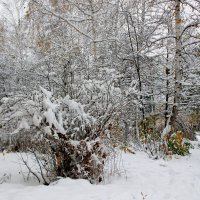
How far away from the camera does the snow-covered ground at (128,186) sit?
149 inches

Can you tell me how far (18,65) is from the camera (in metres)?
16.3

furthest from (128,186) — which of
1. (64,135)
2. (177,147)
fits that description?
(177,147)

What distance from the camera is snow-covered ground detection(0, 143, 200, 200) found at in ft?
12.5

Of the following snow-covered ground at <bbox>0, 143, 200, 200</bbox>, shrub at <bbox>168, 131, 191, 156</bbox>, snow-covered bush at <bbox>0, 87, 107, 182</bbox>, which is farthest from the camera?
shrub at <bbox>168, 131, 191, 156</bbox>

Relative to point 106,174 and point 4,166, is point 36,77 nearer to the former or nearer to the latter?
point 4,166

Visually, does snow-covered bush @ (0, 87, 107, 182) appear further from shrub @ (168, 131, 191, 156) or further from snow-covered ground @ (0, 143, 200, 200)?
shrub @ (168, 131, 191, 156)

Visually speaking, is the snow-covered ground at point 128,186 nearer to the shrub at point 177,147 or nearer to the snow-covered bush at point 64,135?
the snow-covered bush at point 64,135

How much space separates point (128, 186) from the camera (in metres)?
4.43

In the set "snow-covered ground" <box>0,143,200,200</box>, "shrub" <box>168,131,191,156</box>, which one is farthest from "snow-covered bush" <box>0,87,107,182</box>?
"shrub" <box>168,131,191,156</box>

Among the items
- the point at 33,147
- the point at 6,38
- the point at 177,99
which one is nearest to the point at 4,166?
the point at 33,147

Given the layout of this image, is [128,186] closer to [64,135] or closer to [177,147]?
[64,135]

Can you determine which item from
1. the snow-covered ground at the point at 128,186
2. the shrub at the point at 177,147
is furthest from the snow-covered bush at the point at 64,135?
the shrub at the point at 177,147

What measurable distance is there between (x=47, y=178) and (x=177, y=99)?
5541 millimetres

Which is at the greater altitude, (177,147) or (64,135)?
(64,135)
